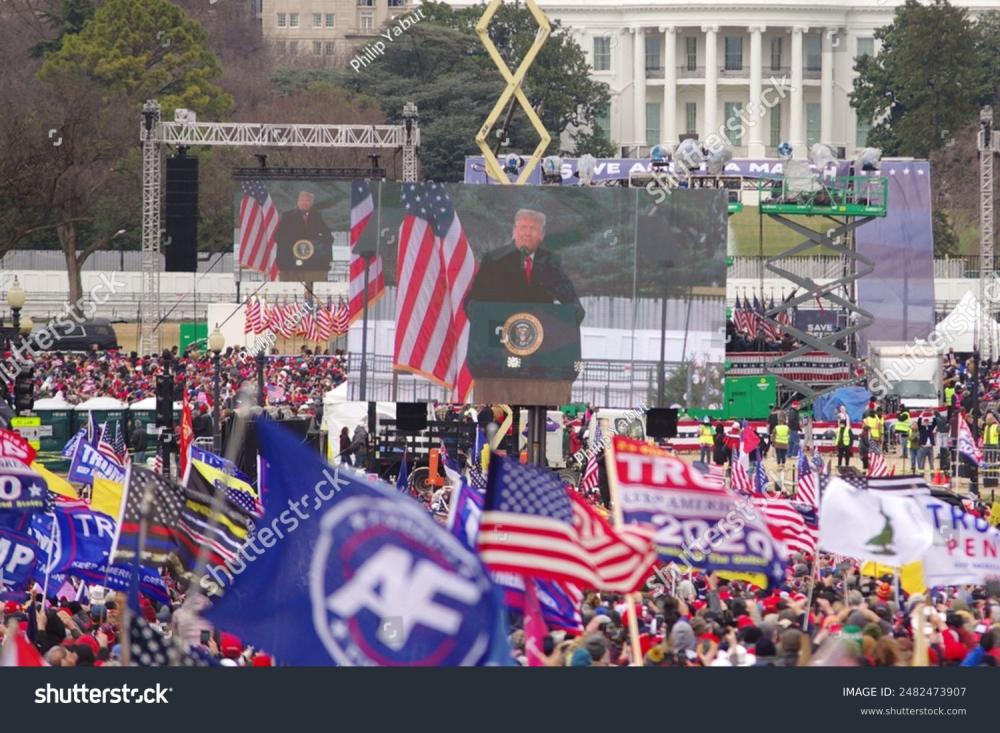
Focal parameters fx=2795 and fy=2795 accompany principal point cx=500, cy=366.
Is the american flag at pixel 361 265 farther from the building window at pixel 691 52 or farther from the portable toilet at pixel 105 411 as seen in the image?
the building window at pixel 691 52

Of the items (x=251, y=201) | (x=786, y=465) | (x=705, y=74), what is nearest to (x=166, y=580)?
(x=786, y=465)

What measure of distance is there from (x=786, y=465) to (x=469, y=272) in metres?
13.0

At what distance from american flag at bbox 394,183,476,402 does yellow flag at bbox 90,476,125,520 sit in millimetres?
10401

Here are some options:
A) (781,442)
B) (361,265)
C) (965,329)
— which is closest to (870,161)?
(965,329)

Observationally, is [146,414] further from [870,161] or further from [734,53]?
[734,53]

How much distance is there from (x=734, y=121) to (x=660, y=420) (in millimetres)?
97967

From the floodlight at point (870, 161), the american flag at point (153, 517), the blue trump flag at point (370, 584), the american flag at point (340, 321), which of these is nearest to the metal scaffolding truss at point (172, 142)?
the american flag at point (340, 321)

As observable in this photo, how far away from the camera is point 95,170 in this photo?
80250 mm

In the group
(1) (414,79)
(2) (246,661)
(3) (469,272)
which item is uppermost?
(1) (414,79)

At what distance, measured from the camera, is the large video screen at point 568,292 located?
3117 cm

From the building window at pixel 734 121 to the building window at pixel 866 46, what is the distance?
6.55m

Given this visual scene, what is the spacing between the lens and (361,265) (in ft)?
108

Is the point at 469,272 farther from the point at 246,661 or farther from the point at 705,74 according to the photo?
the point at 705,74

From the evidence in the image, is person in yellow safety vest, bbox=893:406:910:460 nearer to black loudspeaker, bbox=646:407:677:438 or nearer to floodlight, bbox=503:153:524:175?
floodlight, bbox=503:153:524:175
